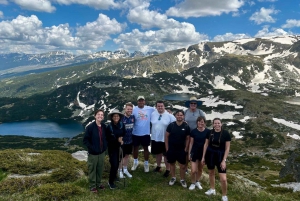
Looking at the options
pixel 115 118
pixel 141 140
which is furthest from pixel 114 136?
pixel 141 140

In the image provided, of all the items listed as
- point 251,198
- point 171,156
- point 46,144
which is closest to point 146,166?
point 171,156

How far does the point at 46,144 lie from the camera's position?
171375 millimetres

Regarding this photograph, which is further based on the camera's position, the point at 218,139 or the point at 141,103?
the point at 141,103

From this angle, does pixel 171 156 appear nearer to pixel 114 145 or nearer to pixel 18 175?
pixel 114 145

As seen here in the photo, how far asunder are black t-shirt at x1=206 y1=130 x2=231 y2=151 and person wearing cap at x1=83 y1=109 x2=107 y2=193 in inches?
224

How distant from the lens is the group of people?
41.0 ft

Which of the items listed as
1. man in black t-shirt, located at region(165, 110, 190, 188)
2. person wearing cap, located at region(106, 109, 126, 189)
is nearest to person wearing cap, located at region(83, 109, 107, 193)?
person wearing cap, located at region(106, 109, 126, 189)

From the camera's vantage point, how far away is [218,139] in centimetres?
1243

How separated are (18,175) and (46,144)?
17140 centimetres

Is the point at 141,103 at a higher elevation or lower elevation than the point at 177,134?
higher

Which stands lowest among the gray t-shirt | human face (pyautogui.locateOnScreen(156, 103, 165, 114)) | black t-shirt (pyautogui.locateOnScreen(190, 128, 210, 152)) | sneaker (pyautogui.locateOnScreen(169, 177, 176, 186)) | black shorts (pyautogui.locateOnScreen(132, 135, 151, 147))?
sneaker (pyautogui.locateOnScreen(169, 177, 176, 186))

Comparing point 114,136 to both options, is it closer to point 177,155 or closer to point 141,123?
point 141,123

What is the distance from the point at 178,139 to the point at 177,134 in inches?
11.9

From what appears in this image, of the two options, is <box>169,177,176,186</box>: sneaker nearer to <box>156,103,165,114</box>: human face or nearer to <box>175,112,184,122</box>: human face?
<box>175,112,184,122</box>: human face
